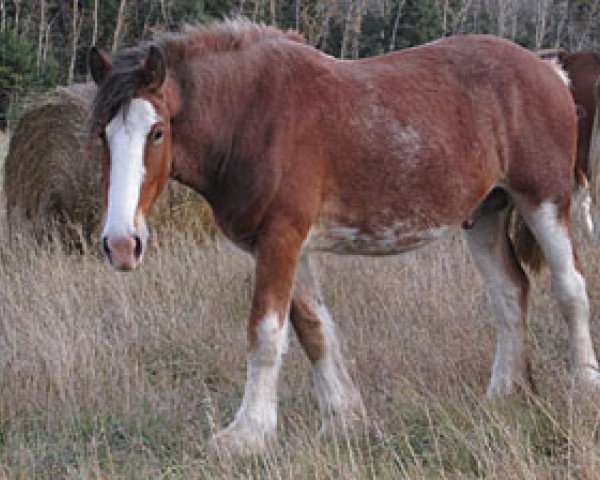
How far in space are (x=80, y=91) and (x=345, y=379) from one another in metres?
4.66

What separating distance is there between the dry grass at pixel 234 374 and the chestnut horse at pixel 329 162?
30 cm

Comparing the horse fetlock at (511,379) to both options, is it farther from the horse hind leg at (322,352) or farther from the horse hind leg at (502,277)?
the horse hind leg at (322,352)

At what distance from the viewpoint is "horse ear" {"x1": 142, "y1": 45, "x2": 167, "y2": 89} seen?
3.60 m

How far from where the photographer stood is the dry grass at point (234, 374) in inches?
142

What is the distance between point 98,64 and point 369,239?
1476 millimetres

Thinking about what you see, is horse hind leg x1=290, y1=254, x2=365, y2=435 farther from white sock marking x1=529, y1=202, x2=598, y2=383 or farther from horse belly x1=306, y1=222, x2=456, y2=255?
white sock marking x1=529, y1=202, x2=598, y2=383

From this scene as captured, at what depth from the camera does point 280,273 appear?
3.94 m

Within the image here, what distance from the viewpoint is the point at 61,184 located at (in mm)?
8258

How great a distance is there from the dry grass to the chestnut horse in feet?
1.00

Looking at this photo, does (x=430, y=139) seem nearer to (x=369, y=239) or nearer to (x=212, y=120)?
(x=369, y=239)

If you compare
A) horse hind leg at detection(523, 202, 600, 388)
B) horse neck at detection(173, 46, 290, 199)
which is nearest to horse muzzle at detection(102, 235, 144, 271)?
horse neck at detection(173, 46, 290, 199)

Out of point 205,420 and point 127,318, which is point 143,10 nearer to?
point 127,318

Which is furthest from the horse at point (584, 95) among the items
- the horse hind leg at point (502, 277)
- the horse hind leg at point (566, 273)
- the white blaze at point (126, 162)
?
the white blaze at point (126, 162)

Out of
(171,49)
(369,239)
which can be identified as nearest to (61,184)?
(171,49)
